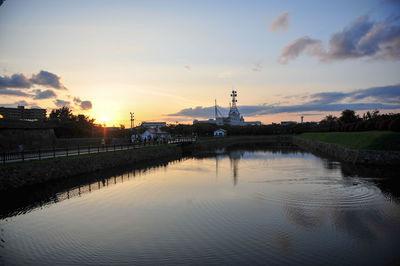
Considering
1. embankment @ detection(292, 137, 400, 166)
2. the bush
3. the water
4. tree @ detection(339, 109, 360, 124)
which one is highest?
tree @ detection(339, 109, 360, 124)

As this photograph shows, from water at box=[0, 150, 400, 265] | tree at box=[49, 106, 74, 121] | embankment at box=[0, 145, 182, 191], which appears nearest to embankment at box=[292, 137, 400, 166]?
water at box=[0, 150, 400, 265]

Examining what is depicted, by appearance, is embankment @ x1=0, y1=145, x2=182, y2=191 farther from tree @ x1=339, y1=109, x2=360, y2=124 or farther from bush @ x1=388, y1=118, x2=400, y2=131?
tree @ x1=339, y1=109, x2=360, y2=124

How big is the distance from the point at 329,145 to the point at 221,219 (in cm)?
3828

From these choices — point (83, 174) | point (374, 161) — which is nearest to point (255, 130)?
point (374, 161)

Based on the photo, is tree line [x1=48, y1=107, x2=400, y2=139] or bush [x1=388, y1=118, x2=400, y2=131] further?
tree line [x1=48, y1=107, x2=400, y2=139]

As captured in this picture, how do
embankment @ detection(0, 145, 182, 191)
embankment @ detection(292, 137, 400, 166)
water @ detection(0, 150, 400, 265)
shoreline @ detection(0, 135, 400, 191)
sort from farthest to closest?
embankment @ detection(292, 137, 400, 166)
shoreline @ detection(0, 135, 400, 191)
embankment @ detection(0, 145, 182, 191)
water @ detection(0, 150, 400, 265)

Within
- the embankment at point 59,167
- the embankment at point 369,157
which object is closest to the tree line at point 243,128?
the embankment at point 369,157

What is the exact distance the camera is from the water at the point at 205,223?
9.37 m

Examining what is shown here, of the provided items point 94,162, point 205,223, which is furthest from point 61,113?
point 205,223

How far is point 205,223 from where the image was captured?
12.7 metres

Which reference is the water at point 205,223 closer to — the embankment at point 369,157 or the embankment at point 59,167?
the embankment at point 59,167

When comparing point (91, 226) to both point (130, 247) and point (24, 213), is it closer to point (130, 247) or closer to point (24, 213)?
point (130, 247)

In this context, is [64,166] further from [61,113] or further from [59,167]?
[61,113]

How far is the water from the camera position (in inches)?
369
